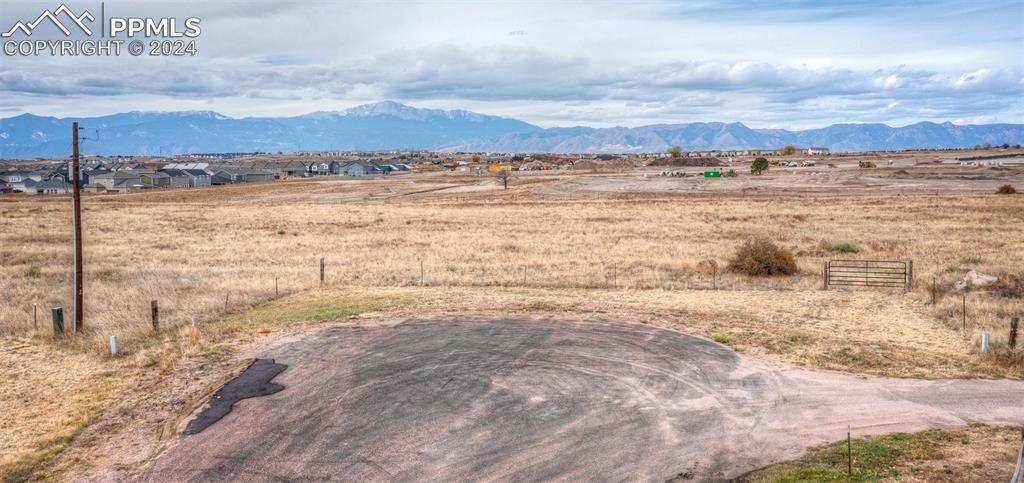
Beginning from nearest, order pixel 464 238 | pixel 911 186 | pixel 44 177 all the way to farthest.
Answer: pixel 464 238
pixel 911 186
pixel 44 177

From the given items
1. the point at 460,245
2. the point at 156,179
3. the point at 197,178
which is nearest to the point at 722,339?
the point at 460,245

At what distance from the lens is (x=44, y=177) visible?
143500 mm

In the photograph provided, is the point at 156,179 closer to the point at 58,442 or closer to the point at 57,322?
the point at 57,322

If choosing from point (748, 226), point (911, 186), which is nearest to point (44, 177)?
point (748, 226)

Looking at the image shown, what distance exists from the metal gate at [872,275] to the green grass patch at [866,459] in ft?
60.1

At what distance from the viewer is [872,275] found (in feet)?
113

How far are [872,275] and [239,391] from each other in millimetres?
28409

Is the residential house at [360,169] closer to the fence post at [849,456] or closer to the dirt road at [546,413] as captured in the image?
the dirt road at [546,413]

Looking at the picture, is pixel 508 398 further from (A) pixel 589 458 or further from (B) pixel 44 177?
(B) pixel 44 177

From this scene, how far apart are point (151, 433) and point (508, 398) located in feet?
24.0

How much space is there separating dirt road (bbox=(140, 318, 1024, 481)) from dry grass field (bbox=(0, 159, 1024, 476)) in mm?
2418

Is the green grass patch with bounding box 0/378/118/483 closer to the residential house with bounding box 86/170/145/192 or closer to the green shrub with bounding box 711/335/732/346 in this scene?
the green shrub with bounding box 711/335/732/346

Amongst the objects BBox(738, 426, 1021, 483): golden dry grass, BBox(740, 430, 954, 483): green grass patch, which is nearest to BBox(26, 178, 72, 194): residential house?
BBox(740, 430, 954, 483): green grass patch

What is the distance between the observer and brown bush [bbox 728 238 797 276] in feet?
115
